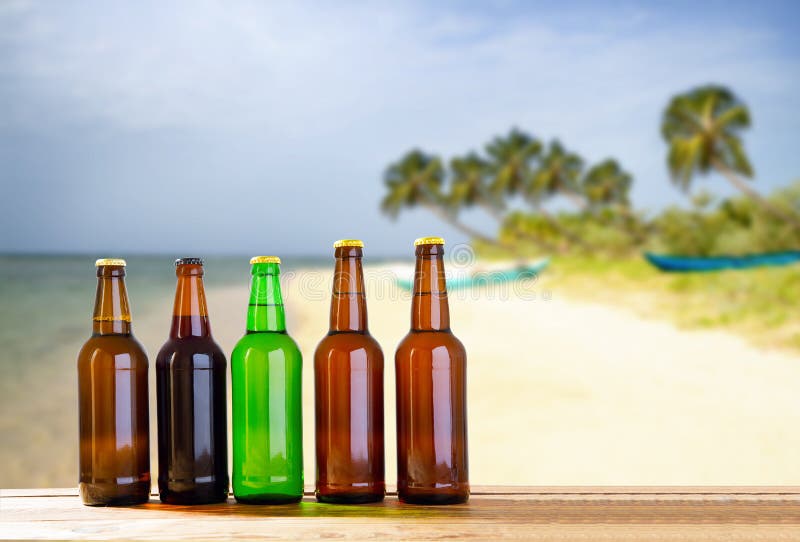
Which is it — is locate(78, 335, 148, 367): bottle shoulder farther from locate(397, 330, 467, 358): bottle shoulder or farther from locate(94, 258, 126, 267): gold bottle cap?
locate(397, 330, 467, 358): bottle shoulder

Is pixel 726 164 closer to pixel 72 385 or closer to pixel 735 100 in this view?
pixel 735 100

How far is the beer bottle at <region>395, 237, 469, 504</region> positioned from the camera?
1.06m

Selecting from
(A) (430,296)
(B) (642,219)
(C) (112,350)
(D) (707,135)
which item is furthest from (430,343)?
(B) (642,219)

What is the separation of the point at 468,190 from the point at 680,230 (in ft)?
29.6

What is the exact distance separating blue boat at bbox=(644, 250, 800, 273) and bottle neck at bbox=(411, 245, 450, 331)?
14.5m

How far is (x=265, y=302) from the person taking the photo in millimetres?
1074

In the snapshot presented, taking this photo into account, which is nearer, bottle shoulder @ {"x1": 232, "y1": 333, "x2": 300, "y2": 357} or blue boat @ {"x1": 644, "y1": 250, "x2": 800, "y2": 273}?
bottle shoulder @ {"x1": 232, "y1": 333, "x2": 300, "y2": 357}

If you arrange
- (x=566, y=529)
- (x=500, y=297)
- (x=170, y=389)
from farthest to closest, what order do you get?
(x=500, y=297), (x=170, y=389), (x=566, y=529)

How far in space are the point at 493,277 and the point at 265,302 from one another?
709 inches

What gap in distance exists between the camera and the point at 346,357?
106 centimetres

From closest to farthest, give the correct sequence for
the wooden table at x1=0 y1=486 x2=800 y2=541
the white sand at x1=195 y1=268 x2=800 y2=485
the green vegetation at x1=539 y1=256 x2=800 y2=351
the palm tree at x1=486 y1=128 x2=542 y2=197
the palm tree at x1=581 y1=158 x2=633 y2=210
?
the wooden table at x1=0 y1=486 x2=800 y2=541
the white sand at x1=195 y1=268 x2=800 y2=485
the green vegetation at x1=539 y1=256 x2=800 y2=351
the palm tree at x1=486 y1=128 x2=542 y2=197
the palm tree at x1=581 y1=158 x2=633 y2=210

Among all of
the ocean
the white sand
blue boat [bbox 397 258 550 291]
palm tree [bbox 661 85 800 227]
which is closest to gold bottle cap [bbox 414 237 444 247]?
the white sand

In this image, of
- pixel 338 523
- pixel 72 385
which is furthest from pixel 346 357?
pixel 72 385

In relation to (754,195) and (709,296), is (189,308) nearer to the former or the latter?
(709,296)
